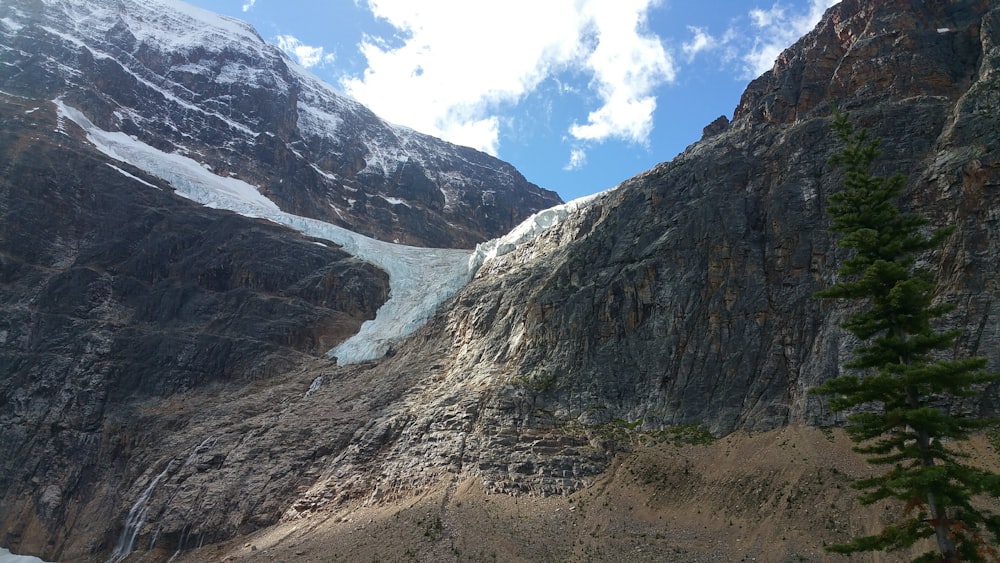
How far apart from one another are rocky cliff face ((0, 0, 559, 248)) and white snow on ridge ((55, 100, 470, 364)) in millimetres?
5566

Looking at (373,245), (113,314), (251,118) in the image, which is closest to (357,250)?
(373,245)

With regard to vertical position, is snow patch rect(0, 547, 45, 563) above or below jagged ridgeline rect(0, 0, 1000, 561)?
below

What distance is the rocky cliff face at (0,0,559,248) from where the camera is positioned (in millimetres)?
101250

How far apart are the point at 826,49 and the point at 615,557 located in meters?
37.8

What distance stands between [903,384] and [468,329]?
37.8 meters

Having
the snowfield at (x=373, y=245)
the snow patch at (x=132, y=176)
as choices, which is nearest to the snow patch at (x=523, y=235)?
the snowfield at (x=373, y=245)

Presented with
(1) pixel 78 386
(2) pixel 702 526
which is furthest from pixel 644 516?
(1) pixel 78 386

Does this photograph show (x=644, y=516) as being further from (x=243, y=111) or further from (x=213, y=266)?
(x=243, y=111)

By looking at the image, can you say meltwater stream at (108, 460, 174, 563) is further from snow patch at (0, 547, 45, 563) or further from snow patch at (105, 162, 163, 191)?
snow patch at (105, 162, 163, 191)

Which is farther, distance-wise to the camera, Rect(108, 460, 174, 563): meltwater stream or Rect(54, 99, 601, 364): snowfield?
Rect(54, 99, 601, 364): snowfield

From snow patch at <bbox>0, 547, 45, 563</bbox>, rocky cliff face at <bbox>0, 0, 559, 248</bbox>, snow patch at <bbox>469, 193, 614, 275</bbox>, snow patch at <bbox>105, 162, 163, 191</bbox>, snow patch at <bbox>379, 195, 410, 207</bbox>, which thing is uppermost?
rocky cliff face at <bbox>0, 0, 559, 248</bbox>

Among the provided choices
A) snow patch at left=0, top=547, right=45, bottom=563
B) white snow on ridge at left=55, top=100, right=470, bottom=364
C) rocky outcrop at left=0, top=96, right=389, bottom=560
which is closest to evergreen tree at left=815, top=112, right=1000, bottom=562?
rocky outcrop at left=0, top=96, right=389, bottom=560

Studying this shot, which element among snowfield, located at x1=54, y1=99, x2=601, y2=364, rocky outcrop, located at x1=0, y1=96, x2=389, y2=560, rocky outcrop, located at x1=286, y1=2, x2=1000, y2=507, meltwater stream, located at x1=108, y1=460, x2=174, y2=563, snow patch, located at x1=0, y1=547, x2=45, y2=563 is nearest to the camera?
rocky outcrop, located at x1=286, y1=2, x2=1000, y2=507

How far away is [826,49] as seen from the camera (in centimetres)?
4769
